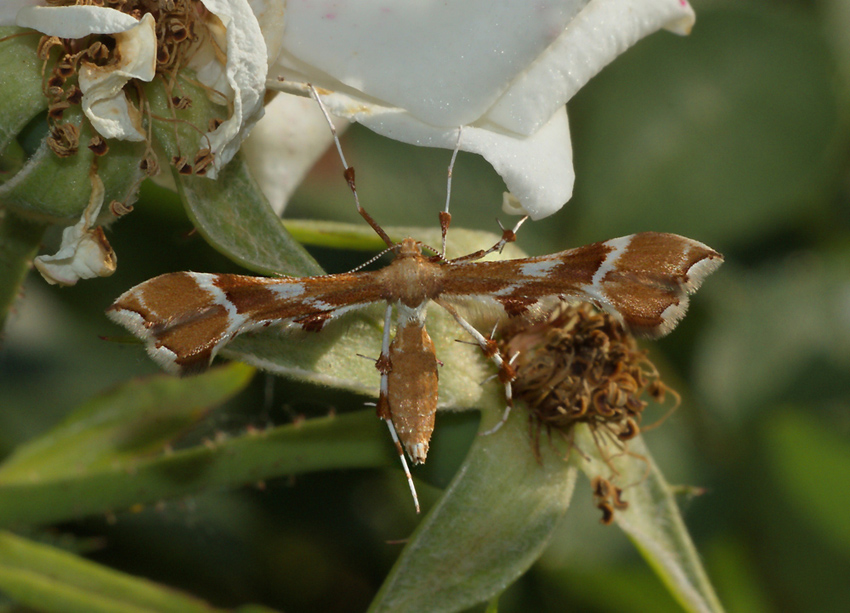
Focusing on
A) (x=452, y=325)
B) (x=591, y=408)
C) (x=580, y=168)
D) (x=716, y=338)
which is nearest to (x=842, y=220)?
(x=716, y=338)

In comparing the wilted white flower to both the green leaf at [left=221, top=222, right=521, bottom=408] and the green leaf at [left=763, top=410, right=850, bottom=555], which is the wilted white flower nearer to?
the green leaf at [left=221, top=222, right=521, bottom=408]

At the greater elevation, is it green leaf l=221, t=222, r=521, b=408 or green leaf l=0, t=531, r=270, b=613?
green leaf l=221, t=222, r=521, b=408

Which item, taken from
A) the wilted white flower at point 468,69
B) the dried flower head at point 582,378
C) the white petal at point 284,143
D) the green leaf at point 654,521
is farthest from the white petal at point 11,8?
the green leaf at point 654,521

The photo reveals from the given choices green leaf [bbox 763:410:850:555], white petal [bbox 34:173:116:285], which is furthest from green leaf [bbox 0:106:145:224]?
green leaf [bbox 763:410:850:555]

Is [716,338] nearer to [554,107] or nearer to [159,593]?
[554,107]

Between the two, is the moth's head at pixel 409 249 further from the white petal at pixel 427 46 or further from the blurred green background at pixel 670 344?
the blurred green background at pixel 670 344

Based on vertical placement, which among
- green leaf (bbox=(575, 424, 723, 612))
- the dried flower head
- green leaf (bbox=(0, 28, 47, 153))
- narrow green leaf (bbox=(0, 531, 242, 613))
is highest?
green leaf (bbox=(0, 28, 47, 153))
